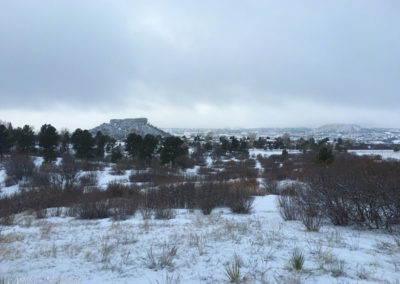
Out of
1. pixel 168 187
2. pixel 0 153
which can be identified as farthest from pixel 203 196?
pixel 0 153

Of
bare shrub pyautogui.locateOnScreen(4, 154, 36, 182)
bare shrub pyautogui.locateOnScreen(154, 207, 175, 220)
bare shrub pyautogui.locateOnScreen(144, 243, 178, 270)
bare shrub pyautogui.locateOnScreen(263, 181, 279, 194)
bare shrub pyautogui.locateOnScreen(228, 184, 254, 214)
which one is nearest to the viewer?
bare shrub pyautogui.locateOnScreen(144, 243, 178, 270)

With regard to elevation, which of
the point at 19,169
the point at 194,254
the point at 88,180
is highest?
the point at 194,254

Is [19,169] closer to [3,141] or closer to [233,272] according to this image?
[3,141]

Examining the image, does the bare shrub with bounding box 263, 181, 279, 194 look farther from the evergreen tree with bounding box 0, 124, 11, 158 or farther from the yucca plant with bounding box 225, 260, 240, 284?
the evergreen tree with bounding box 0, 124, 11, 158

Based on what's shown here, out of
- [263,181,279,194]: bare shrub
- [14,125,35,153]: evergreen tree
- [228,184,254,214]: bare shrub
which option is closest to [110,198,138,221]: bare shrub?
[228,184,254,214]: bare shrub

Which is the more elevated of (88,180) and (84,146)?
(84,146)

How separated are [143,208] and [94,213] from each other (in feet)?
6.40

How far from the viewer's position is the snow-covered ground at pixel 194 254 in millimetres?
4113

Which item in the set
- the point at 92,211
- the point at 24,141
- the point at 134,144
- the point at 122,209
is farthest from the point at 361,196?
the point at 24,141

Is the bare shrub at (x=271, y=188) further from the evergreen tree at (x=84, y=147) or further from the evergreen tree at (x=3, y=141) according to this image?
the evergreen tree at (x=3, y=141)

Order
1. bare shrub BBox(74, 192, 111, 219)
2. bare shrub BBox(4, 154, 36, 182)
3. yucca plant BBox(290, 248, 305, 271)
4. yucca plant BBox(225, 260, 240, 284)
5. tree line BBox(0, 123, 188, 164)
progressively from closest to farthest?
yucca plant BBox(225, 260, 240, 284) < yucca plant BBox(290, 248, 305, 271) < bare shrub BBox(74, 192, 111, 219) < bare shrub BBox(4, 154, 36, 182) < tree line BBox(0, 123, 188, 164)

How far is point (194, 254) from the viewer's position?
5.09 m

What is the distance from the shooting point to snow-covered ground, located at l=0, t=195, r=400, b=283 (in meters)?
4.11

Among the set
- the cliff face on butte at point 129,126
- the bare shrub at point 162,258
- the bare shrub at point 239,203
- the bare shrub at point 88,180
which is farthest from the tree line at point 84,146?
the cliff face on butte at point 129,126
